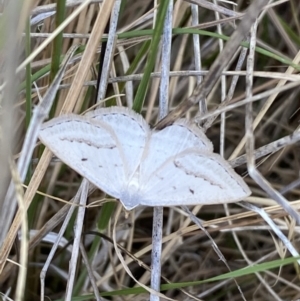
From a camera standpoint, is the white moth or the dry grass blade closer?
the dry grass blade

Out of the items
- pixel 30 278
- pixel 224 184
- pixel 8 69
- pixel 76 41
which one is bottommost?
pixel 30 278

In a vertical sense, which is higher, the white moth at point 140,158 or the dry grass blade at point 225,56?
the dry grass blade at point 225,56

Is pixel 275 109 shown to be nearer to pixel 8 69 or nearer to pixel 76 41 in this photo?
pixel 76 41

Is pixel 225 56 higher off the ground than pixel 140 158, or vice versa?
pixel 225 56

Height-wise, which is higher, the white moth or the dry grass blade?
the dry grass blade

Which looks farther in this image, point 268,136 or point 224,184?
point 268,136

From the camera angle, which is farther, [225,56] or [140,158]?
[140,158]

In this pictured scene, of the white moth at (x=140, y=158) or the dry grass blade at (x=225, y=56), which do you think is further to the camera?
the white moth at (x=140, y=158)

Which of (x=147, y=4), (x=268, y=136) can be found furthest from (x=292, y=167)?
(x=147, y=4)
